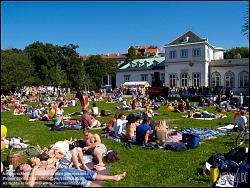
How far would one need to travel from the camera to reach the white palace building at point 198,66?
56.7m

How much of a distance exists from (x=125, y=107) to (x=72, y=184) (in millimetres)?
20812

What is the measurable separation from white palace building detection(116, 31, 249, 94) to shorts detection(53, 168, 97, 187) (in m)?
50.9

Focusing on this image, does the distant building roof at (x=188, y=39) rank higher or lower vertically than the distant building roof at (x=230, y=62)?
higher

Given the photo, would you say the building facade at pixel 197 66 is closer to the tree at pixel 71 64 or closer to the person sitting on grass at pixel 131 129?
the tree at pixel 71 64

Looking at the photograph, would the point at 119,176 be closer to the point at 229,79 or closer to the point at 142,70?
the point at 229,79

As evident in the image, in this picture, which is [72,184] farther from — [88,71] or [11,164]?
[88,71]

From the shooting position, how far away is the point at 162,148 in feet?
38.9

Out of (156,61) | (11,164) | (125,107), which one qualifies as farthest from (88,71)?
(11,164)

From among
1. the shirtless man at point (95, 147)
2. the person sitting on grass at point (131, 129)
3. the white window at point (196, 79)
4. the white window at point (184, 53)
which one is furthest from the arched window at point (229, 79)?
the shirtless man at point (95, 147)

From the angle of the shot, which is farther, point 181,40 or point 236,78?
point 181,40

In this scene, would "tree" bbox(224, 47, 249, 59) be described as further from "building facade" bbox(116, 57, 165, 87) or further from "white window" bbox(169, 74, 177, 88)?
"white window" bbox(169, 74, 177, 88)

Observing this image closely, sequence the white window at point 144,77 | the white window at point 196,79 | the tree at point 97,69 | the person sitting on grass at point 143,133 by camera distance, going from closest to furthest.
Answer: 1. the person sitting on grass at point 143,133
2. the white window at point 196,79
3. the white window at point 144,77
4. the tree at point 97,69

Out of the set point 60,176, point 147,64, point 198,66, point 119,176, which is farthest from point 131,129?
point 147,64

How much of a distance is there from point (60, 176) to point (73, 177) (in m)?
0.29
